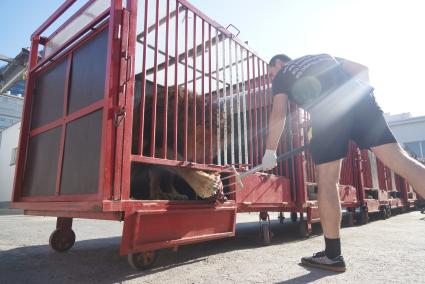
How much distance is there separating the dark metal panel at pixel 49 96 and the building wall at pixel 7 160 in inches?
599

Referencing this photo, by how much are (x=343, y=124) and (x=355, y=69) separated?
612 mm

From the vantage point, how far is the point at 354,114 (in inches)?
107

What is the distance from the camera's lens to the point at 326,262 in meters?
2.46

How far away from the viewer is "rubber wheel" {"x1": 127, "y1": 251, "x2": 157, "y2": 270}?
2.38 metres

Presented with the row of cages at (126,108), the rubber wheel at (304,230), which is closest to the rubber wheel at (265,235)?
the row of cages at (126,108)

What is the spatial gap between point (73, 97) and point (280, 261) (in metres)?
2.37

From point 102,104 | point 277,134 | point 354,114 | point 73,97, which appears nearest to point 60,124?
point 73,97

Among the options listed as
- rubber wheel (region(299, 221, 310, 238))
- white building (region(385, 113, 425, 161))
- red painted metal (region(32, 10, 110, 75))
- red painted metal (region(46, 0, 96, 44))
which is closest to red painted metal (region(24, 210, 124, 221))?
red painted metal (region(32, 10, 110, 75))

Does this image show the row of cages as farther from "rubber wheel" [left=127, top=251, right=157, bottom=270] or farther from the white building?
the white building

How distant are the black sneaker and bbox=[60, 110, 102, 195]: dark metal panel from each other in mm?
1779

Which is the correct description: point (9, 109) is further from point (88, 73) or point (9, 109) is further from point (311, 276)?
point (311, 276)

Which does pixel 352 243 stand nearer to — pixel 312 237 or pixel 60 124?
pixel 312 237

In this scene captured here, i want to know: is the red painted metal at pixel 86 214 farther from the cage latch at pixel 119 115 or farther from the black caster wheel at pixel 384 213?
the black caster wheel at pixel 384 213

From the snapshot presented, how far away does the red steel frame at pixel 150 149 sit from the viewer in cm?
223
